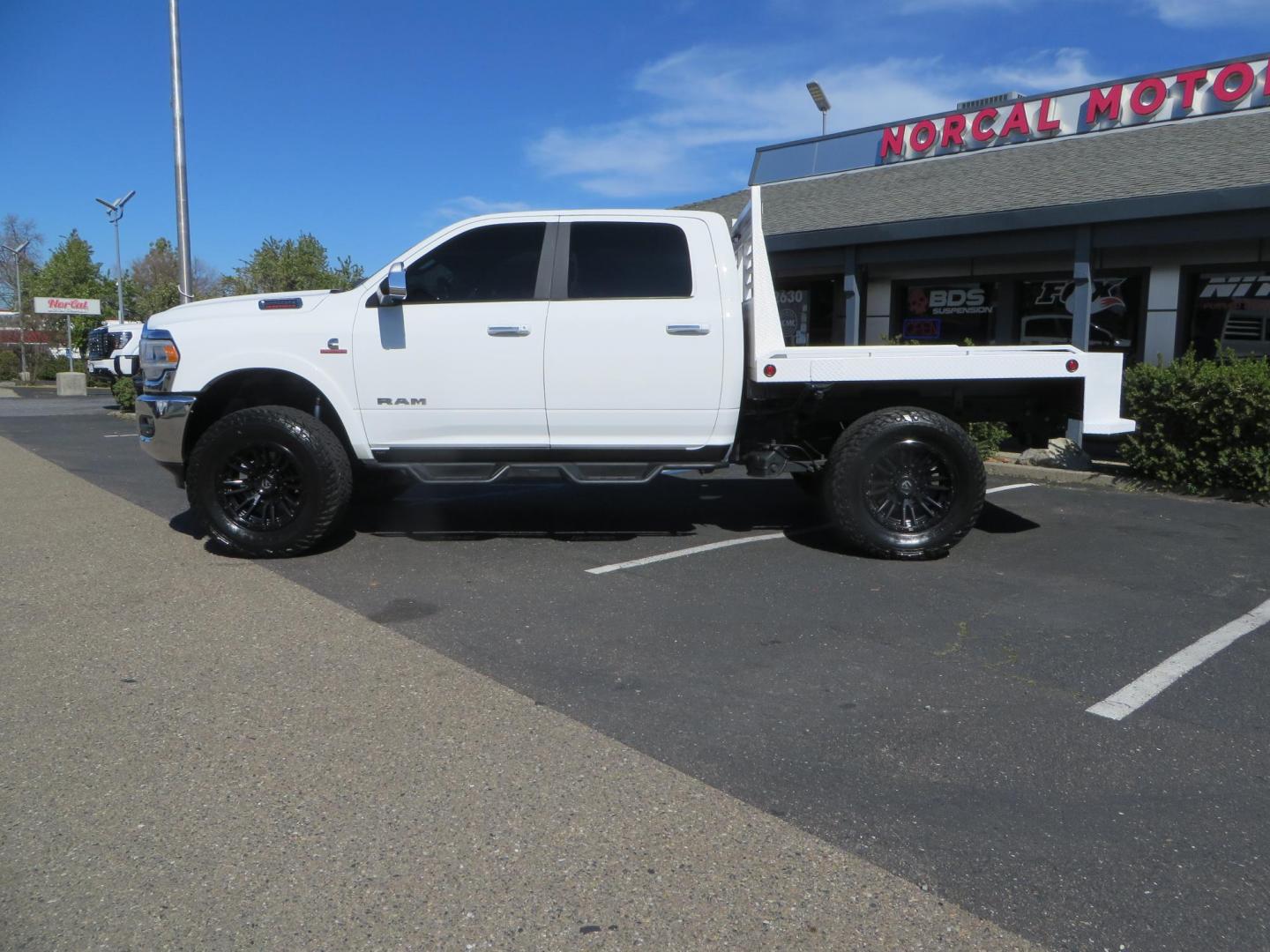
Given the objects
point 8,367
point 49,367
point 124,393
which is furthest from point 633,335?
point 49,367

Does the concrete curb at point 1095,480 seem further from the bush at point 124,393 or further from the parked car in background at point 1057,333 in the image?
the bush at point 124,393

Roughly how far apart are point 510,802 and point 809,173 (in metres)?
16.9

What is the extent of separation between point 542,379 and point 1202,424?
615 centimetres

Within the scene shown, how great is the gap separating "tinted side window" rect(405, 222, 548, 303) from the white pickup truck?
0.01 meters

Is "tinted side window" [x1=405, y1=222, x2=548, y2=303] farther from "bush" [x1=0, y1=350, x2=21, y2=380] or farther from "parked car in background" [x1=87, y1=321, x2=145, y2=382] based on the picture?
"bush" [x1=0, y1=350, x2=21, y2=380]

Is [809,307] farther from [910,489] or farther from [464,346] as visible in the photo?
[464,346]

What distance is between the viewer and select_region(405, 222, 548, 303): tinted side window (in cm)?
633

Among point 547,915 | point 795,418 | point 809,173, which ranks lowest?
point 547,915

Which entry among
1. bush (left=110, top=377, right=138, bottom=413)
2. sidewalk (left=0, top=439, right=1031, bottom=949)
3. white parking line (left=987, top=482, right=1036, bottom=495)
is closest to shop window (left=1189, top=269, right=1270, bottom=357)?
white parking line (left=987, top=482, right=1036, bottom=495)

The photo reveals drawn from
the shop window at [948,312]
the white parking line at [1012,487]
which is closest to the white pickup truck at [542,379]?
the white parking line at [1012,487]

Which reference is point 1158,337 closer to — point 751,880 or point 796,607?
point 796,607

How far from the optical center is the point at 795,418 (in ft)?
22.8

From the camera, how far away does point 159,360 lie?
251 inches

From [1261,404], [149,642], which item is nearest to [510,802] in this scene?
[149,642]
